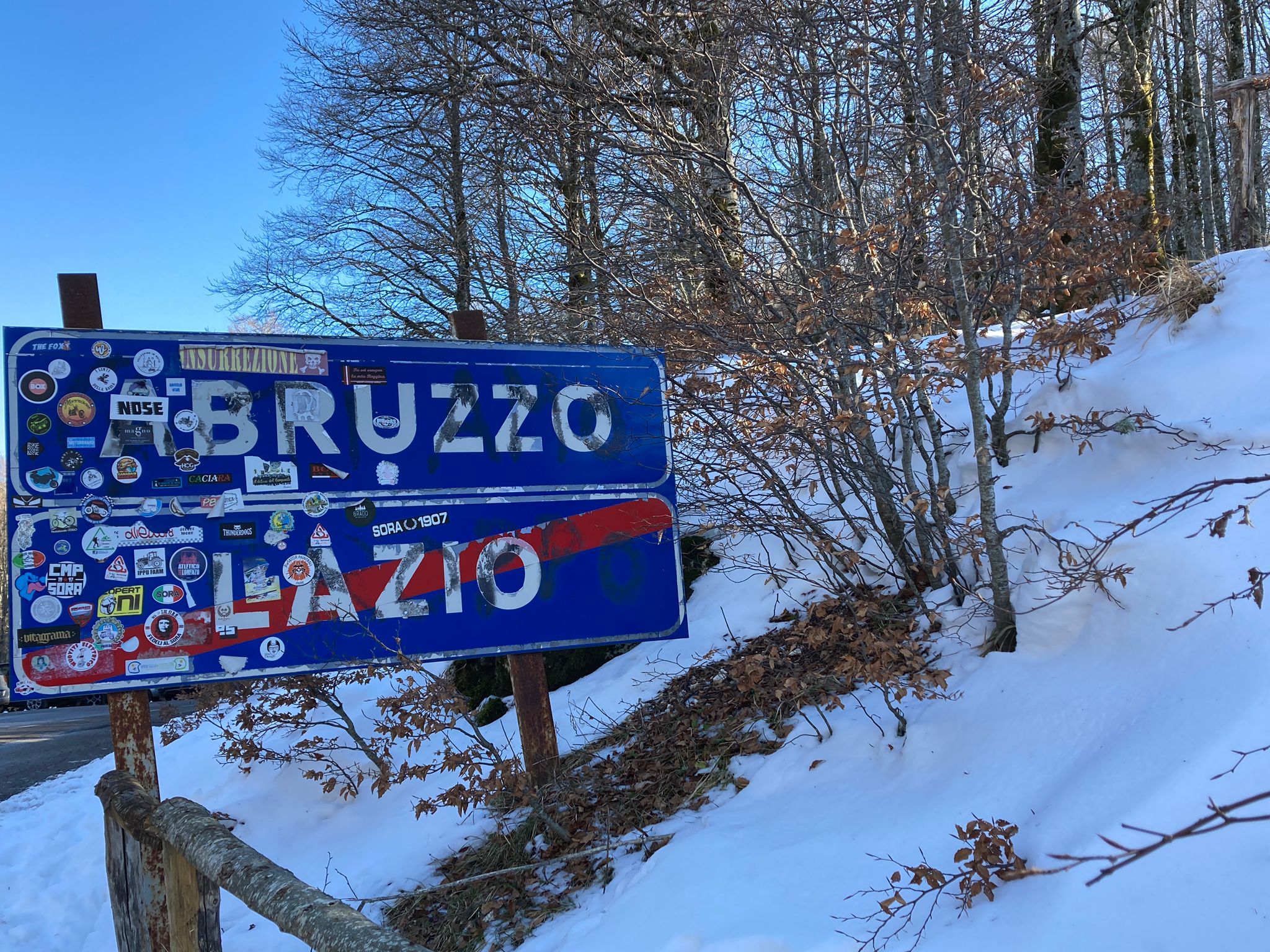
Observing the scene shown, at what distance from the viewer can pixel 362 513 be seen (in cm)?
445

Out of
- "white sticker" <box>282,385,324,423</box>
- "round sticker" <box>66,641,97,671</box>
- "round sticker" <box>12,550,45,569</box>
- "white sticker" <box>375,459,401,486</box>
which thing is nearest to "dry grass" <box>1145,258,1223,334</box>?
"white sticker" <box>375,459,401,486</box>

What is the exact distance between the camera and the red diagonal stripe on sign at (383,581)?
3949 millimetres

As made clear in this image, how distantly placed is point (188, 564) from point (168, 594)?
0.16 metres

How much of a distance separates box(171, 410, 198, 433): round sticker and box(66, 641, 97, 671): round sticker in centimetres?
107

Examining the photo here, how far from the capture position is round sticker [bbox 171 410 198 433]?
4.20 m

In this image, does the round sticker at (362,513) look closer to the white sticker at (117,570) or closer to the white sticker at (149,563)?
the white sticker at (149,563)

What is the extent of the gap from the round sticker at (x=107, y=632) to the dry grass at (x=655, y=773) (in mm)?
1959

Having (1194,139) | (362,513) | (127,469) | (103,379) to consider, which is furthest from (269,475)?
(1194,139)

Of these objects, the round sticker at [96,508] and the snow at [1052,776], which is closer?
the snow at [1052,776]

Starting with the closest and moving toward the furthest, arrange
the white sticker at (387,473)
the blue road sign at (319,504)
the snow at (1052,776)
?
the snow at (1052,776)
the blue road sign at (319,504)
the white sticker at (387,473)

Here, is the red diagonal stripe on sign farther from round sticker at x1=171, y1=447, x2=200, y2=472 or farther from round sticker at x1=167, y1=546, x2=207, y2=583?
round sticker at x1=171, y1=447, x2=200, y2=472

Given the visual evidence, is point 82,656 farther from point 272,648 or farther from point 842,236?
point 842,236

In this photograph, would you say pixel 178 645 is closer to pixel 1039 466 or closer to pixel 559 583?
pixel 559 583

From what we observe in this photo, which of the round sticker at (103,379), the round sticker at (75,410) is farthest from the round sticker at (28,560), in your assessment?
the round sticker at (103,379)
